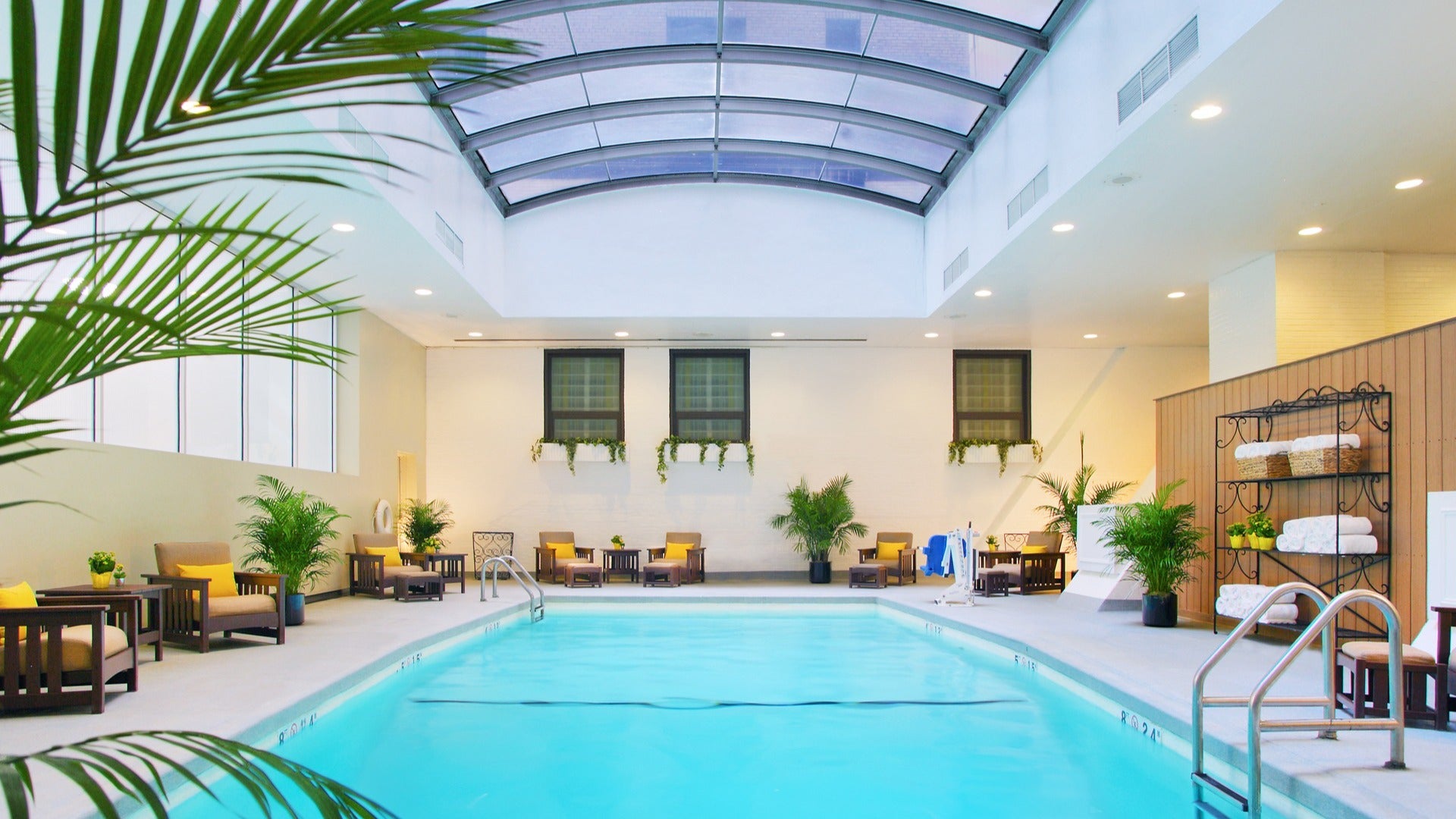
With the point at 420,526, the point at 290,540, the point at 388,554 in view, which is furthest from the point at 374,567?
the point at 290,540

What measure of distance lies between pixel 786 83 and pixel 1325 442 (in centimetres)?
596

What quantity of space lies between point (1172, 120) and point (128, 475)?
26.0 ft

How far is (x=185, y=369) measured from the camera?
374 inches

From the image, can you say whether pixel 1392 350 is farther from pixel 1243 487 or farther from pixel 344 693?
pixel 344 693

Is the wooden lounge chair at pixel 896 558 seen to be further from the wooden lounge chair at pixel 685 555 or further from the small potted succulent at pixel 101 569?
the small potted succulent at pixel 101 569

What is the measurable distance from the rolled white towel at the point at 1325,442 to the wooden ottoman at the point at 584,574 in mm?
8695

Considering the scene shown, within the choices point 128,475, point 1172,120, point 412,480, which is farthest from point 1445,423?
point 412,480

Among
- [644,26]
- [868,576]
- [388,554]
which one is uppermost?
[644,26]

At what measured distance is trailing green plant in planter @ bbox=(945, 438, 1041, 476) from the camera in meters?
16.0

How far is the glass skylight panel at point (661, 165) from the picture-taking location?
13.2 meters

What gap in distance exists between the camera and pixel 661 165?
13.4 metres

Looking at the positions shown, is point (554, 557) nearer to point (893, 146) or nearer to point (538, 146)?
point (538, 146)

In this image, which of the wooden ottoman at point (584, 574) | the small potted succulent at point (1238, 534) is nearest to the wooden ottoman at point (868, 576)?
the wooden ottoman at point (584, 574)

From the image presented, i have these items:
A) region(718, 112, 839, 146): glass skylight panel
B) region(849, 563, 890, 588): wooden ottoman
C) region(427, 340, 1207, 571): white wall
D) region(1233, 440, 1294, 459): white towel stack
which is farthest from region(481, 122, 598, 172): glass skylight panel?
region(1233, 440, 1294, 459): white towel stack
